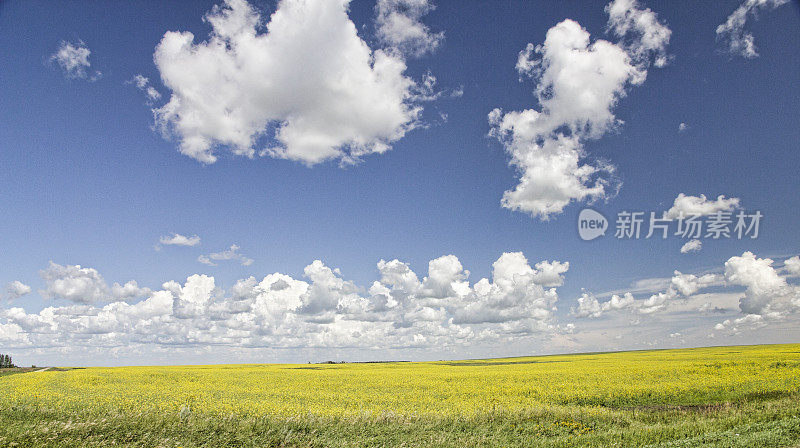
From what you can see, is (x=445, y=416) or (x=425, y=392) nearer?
(x=445, y=416)

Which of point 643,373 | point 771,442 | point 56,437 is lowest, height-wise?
point 643,373

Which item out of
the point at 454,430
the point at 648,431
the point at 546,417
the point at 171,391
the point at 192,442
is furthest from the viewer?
the point at 171,391

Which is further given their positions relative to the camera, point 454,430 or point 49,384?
point 49,384

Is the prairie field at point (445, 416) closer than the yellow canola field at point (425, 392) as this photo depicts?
Yes

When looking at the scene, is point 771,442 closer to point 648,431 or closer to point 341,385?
point 648,431

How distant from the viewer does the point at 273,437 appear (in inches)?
487

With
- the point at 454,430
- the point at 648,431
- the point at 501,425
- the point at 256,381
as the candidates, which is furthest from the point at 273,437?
the point at 256,381

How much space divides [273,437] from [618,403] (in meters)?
20.0

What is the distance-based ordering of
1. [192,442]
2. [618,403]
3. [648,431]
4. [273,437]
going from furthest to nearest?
1. [618,403]
2. [648,431]
3. [273,437]
4. [192,442]

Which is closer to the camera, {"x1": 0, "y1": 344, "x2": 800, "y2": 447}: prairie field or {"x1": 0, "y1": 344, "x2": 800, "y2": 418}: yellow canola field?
{"x1": 0, "y1": 344, "x2": 800, "y2": 447}: prairie field

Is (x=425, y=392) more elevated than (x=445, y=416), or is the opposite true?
(x=445, y=416)

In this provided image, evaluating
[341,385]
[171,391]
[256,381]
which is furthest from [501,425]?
[256,381]

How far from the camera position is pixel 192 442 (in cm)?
1133

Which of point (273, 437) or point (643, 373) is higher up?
point (273, 437)
